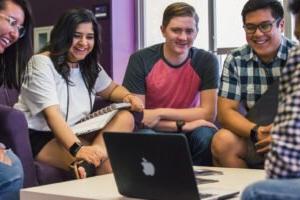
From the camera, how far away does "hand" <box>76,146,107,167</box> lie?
7.09ft

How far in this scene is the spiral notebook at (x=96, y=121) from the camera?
2.38 metres

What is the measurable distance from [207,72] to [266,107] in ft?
2.00

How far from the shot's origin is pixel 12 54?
1.98 m

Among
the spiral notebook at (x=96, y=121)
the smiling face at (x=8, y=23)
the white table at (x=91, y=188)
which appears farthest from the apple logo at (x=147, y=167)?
the spiral notebook at (x=96, y=121)

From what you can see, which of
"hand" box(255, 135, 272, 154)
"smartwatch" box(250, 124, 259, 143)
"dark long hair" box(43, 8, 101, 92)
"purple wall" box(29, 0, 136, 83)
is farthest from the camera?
"purple wall" box(29, 0, 136, 83)

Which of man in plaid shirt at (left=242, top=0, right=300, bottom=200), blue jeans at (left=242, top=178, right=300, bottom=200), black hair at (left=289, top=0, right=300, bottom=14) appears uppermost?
black hair at (left=289, top=0, right=300, bottom=14)

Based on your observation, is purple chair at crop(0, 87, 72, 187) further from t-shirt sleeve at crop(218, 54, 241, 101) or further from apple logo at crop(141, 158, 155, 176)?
apple logo at crop(141, 158, 155, 176)

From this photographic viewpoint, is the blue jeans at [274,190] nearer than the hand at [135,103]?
Yes

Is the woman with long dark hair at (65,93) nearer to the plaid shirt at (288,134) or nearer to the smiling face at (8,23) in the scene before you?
the smiling face at (8,23)

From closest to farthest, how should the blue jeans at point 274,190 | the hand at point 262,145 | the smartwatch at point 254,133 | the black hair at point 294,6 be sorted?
the blue jeans at point 274,190 → the black hair at point 294,6 → the hand at point 262,145 → the smartwatch at point 254,133

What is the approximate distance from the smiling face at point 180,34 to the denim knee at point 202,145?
46cm

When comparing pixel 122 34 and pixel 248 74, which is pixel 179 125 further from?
pixel 122 34

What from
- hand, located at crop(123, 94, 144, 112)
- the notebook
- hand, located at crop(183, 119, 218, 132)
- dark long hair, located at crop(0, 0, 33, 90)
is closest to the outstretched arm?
hand, located at crop(183, 119, 218, 132)

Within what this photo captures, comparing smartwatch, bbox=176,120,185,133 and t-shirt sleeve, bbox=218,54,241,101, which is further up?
t-shirt sleeve, bbox=218,54,241,101
